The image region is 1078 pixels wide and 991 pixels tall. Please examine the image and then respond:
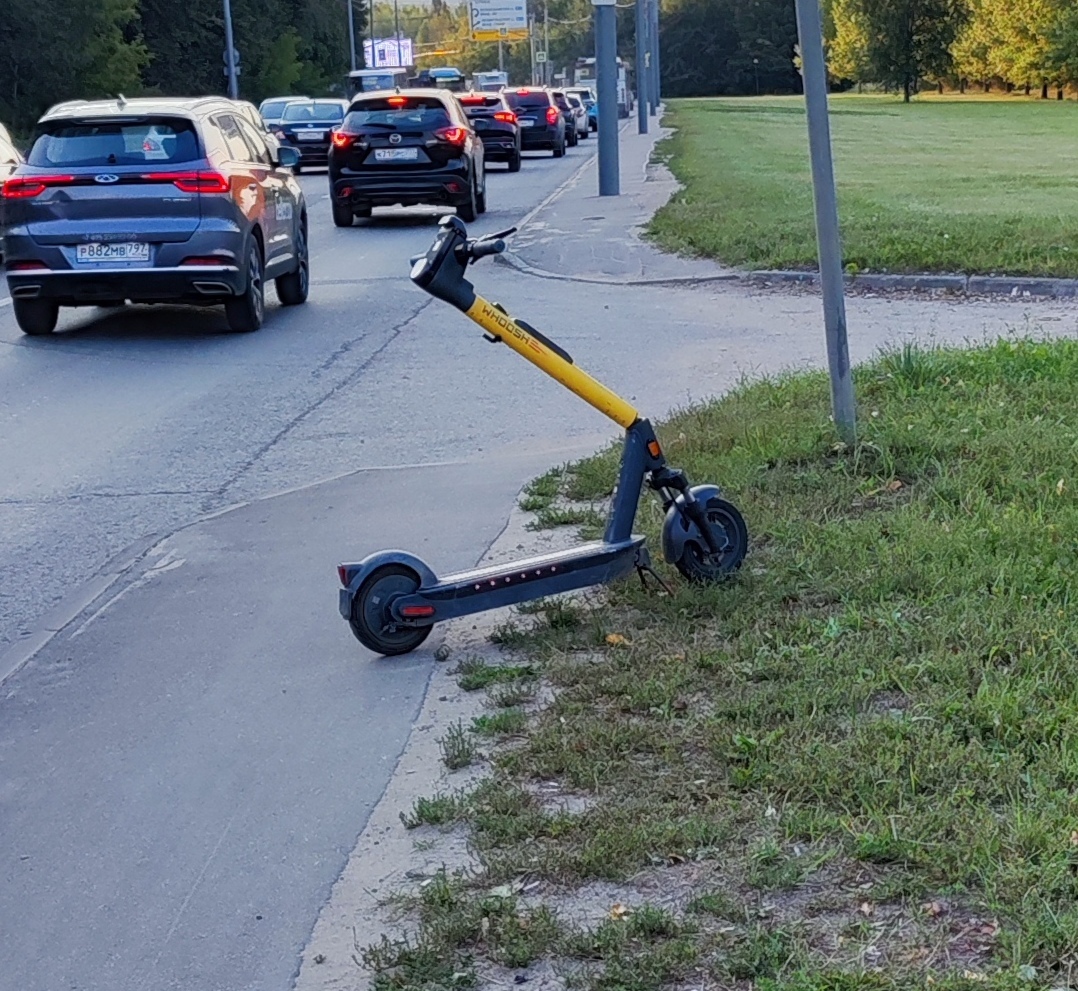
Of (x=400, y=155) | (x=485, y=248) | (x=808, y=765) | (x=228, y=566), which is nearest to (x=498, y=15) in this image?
(x=400, y=155)

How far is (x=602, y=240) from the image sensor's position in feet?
62.7

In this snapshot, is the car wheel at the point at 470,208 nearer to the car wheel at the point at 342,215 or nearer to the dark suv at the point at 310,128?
the car wheel at the point at 342,215

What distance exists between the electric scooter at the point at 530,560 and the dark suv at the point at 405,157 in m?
17.3

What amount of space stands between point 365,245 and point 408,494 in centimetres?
1311

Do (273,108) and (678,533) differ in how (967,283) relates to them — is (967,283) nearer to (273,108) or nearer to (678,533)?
(678,533)

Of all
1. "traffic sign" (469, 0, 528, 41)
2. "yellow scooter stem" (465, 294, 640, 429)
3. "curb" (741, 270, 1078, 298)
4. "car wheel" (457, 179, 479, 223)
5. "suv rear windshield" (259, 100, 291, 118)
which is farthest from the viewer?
"traffic sign" (469, 0, 528, 41)

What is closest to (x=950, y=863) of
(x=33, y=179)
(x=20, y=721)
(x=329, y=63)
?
(x=20, y=721)

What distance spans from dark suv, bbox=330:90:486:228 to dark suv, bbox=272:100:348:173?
17.0 meters

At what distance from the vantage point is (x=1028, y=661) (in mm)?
4641

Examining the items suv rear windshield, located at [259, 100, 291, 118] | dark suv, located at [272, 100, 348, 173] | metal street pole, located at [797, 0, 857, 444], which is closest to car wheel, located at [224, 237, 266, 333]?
metal street pole, located at [797, 0, 857, 444]

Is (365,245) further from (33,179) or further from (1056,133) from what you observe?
(1056,133)

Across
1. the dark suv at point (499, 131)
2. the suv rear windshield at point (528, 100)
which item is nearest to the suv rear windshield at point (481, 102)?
the dark suv at point (499, 131)

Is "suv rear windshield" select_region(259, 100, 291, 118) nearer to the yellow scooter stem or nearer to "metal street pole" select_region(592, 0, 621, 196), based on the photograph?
"metal street pole" select_region(592, 0, 621, 196)

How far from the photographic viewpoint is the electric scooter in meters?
5.23
